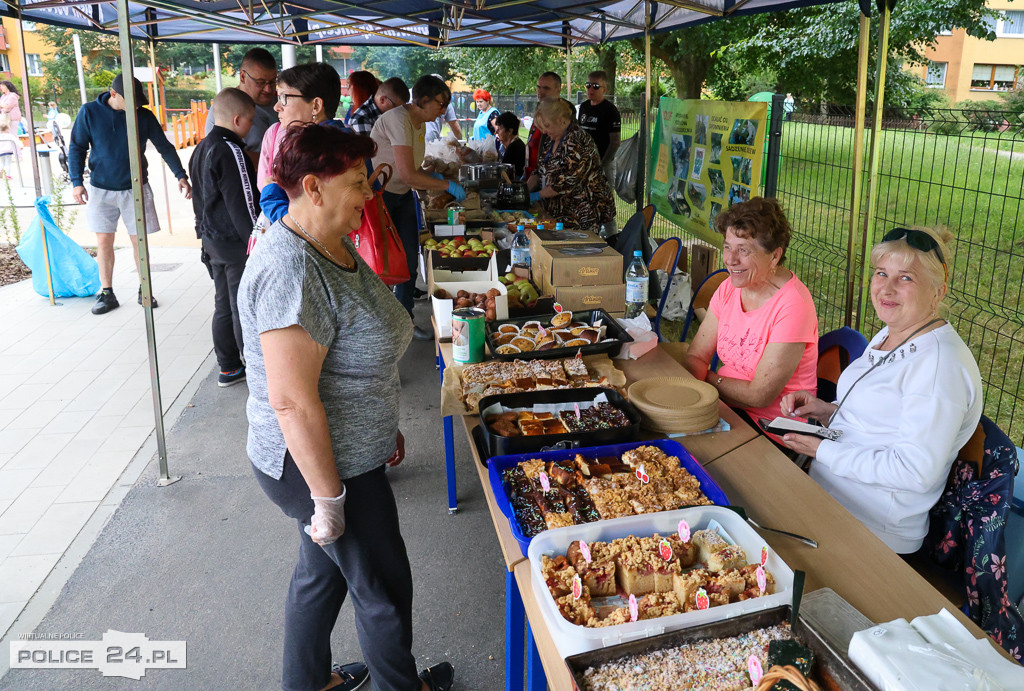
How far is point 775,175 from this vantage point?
175 inches

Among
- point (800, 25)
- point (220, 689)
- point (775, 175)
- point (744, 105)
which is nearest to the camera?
point (220, 689)

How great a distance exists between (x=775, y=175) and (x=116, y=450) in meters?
4.40

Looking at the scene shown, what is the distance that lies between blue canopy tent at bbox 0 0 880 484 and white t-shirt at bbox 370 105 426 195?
5.02ft

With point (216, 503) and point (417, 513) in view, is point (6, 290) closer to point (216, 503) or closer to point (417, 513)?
point (216, 503)

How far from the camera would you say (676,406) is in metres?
2.34

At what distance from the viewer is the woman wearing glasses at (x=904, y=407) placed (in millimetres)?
1968

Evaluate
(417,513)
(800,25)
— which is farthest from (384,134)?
(800,25)

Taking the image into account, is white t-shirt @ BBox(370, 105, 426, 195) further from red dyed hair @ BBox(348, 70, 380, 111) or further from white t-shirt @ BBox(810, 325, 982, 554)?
white t-shirt @ BBox(810, 325, 982, 554)

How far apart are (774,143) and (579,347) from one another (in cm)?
254

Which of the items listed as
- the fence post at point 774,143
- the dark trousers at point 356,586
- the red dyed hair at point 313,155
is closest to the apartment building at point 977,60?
the fence post at point 774,143

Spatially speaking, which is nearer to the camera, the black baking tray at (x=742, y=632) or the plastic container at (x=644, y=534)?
the black baking tray at (x=742, y=632)

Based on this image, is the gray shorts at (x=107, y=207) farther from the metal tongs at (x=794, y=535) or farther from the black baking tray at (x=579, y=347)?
the metal tongs at (x=794, y=535)

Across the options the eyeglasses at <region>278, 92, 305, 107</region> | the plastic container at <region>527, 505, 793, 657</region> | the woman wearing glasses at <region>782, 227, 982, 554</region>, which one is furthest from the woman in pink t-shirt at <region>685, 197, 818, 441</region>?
the eyeglasses at <region>278, 92, 305, 107</region>

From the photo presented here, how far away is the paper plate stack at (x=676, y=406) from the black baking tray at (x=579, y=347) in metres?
0.37
